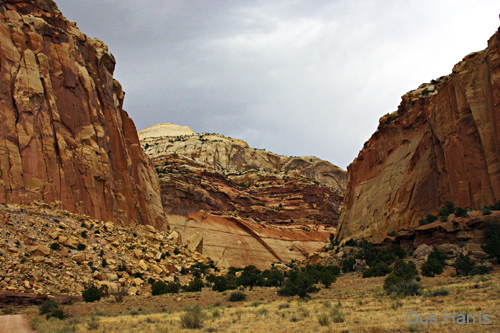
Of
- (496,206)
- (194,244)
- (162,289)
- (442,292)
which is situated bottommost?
(442,292)

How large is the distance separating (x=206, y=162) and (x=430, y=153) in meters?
74.4

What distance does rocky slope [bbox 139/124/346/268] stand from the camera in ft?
238

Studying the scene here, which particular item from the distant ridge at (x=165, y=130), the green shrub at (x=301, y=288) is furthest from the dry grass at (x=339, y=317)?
the distant ridge at (x=165, y=130)

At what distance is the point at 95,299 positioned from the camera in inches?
1180

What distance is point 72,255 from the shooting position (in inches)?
1382

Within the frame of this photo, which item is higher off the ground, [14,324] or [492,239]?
[492,239]

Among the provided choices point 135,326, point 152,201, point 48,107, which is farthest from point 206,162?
point 135,326

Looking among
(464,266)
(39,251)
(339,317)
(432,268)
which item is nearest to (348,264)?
(432,268)

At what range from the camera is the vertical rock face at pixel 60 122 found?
38469 millimetres

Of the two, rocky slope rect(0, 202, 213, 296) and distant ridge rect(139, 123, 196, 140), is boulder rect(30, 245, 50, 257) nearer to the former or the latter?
rocky slope rect(0, 202, 213, 296)

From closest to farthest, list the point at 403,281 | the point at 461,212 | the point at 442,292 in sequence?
the point at 442,292 → the point at 403,281 → the point at 461,212

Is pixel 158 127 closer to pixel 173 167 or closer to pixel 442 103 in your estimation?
pixel 173 167

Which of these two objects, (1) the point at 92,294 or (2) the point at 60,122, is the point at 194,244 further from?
(1) the point at 92,294

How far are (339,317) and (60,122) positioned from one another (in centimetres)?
3484
